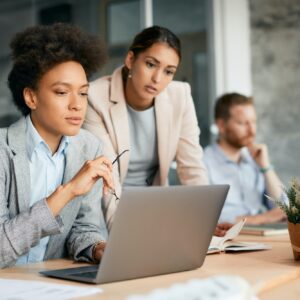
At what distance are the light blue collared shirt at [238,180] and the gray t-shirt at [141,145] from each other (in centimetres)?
96

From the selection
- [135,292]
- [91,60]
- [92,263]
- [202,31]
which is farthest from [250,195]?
[135,292]

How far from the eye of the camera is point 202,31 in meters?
4.46

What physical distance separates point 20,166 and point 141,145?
988mm

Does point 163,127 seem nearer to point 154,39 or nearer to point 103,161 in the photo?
point 154,39

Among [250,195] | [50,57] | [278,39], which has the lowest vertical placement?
[250,195]

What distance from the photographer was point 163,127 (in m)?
2.55

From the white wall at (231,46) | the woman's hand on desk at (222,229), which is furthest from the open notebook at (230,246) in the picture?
the white wall at (231,46)

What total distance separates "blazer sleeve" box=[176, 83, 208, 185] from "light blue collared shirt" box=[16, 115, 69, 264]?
3.25 feet

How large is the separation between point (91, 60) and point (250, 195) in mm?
1876

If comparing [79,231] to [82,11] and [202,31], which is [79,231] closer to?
[82,11]

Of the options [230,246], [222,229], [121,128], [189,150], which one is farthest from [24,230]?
[189,150]

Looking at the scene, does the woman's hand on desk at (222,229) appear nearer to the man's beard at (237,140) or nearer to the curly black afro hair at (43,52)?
the curly black afro hair at (43,52)

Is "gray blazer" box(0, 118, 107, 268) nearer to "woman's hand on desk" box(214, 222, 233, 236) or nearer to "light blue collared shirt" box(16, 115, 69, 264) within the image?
"light blue collared shirt" box(16, 115, 69, 264)

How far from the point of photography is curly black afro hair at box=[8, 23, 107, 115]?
5.89 ft
